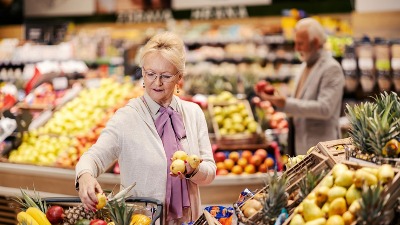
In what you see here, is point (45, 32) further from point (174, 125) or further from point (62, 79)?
point (174, 125)

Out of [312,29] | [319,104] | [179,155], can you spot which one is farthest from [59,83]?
[179,155]

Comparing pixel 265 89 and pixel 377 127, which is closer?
pixel 377 127

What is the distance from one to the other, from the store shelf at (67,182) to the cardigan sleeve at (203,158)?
1376 millimetres

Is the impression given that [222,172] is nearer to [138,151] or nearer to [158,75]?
[138,151]

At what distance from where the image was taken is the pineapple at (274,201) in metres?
2.02

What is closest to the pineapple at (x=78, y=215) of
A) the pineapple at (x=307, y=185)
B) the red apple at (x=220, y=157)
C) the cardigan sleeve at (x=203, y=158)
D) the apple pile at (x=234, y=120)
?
the cardigan sleeve at (x=203, y=158)

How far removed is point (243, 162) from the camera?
447 cm

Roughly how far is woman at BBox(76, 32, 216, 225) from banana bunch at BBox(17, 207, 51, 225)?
290 mm

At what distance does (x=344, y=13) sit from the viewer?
1014cm

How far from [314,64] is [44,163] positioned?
2.37m

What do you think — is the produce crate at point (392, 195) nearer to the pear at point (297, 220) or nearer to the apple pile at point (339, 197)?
the apple pile at point (339, 197)

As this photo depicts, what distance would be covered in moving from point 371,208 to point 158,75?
118cm

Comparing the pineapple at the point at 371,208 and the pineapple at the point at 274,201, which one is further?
the pineapple at the point at 274,201

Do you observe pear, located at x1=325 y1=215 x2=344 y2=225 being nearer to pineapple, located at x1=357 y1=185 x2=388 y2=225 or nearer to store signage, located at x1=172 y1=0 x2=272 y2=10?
pineapple, located at x1=357 y1=185 x2=388 y2=225
